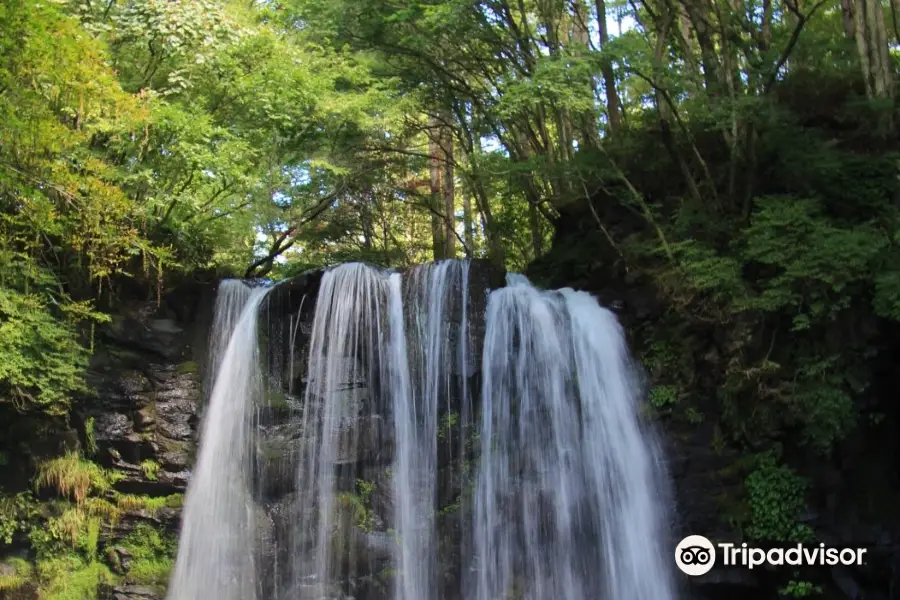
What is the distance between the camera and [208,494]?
857 cm

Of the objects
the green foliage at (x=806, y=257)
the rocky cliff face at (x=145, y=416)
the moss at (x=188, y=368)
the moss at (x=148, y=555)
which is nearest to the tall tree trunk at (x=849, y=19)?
the green foliage at (x=806, y=257)

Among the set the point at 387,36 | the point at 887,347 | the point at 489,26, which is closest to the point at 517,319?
the point at 887,347

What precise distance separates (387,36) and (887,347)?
9.39m

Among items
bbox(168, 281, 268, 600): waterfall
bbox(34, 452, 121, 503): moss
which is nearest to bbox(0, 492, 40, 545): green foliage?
bbox(34, 452, 121, 503): moss

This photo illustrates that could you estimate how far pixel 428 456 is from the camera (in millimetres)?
8289

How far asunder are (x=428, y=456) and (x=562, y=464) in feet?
5.37

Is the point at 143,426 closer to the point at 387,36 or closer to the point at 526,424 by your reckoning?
the point at 526,424

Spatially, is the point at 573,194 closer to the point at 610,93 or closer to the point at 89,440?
the point at 610,93

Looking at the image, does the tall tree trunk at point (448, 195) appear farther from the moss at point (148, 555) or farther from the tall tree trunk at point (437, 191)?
the moss at point (148, 555)

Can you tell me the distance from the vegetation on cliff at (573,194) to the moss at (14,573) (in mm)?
37

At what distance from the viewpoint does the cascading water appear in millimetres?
7789

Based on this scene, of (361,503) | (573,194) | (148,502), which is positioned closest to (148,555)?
(148,502)

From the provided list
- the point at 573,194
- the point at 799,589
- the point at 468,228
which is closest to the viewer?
the point at 799,589

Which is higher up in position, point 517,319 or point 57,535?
point 517,319
